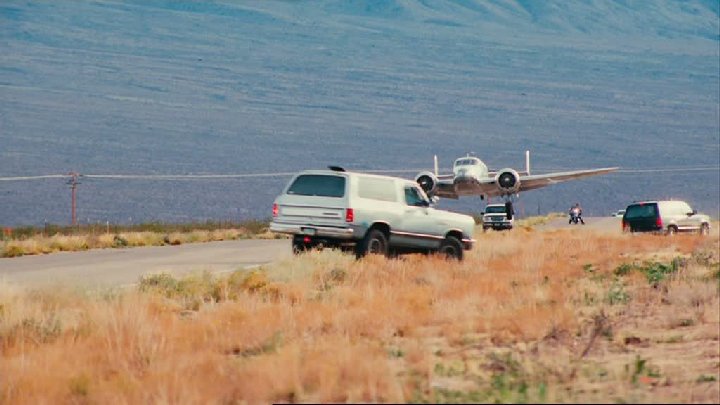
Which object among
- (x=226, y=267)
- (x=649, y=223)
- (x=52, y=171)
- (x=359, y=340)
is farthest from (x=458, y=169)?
(x=52, y=171)

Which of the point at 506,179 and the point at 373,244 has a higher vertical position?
the point at 506,179

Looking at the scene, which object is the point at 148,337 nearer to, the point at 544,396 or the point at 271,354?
the point at 271,354

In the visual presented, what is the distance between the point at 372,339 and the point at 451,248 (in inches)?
596

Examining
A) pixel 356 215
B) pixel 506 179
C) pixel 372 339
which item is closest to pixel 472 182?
pixel 506 179

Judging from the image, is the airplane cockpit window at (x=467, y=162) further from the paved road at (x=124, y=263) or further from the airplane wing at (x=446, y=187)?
the paved road at (x=124, y=263)

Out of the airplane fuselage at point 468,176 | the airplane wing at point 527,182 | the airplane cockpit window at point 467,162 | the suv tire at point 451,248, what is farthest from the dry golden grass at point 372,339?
the airplane cockpit window at point 467,162

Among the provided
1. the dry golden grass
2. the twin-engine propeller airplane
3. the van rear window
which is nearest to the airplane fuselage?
the twin-engine propeller airplane

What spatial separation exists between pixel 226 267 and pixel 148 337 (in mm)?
14930

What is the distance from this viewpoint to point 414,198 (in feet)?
99.3

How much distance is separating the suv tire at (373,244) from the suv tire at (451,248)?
4.90ft

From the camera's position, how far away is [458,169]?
234 ft

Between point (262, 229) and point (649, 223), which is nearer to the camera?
point (649, 223)

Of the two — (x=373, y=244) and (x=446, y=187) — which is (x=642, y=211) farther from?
(x=446, y=187)

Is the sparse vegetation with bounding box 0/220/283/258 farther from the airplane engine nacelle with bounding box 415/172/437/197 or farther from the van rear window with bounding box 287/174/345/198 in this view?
the van rear window with bounding box 287/174/345/198
